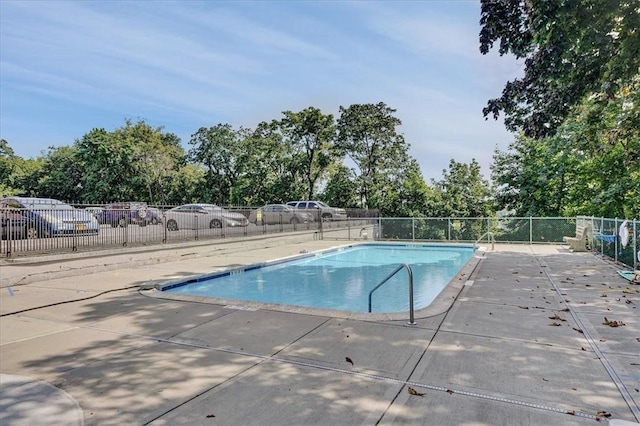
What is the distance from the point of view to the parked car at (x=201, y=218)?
1558 centimetres

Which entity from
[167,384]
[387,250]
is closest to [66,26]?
[167,384]

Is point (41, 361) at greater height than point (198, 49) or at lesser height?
lesser

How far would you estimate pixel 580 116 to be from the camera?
508 inches

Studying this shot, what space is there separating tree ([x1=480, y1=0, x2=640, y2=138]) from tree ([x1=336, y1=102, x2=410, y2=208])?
2275cm

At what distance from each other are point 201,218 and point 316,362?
13669mm

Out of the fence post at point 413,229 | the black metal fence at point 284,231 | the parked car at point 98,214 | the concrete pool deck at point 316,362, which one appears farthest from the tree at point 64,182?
the concrete pool deck at point 316,362

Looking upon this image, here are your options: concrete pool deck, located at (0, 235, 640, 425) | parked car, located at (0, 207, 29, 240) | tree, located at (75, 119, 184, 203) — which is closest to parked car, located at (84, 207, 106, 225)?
parked car, located at (0, 207, 29, 240)

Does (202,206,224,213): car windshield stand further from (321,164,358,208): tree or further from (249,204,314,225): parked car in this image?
(321,164,358,208): tree

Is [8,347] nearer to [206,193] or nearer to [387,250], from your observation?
[387,250]

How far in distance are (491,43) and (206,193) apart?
34644 millimetres

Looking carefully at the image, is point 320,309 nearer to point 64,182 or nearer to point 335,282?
point 335,282

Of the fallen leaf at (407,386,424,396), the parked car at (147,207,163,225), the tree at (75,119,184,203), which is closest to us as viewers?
the fallen leaf at (407,386,424,396)

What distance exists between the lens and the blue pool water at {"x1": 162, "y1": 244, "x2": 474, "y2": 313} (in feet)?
30.1

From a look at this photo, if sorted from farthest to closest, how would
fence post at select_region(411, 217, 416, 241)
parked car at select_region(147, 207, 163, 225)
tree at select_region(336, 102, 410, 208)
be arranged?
tree at select_region(336, 102, 410, 208) < fence post at select_region(411, 217, 416, 241) < parked car at select_region(147, 207, 163, 225)
